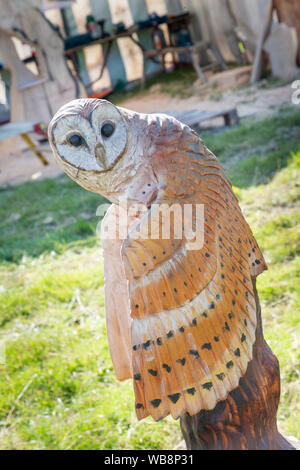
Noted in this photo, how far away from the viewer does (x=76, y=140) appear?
1082mm

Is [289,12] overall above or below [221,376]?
above

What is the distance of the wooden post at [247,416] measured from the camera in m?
1.28

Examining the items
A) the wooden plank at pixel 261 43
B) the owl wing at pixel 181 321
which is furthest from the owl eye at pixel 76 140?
the wooden plank at pixel 261 43

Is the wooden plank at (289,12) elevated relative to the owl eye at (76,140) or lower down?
elevated

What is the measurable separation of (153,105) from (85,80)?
12.7ft

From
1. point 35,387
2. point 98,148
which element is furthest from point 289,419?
point 98,148

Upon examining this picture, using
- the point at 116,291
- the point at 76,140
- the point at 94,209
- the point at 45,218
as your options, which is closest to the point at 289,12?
the point at 94,209

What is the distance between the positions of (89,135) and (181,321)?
48 cm

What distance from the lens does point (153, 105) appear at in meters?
8.68

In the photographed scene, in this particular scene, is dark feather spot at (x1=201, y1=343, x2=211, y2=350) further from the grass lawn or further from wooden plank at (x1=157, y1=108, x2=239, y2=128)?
wooden plank at (x1=157, y1=108, x2=239, y2=128)

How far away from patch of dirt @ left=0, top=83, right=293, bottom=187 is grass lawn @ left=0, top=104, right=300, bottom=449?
139 centimetres

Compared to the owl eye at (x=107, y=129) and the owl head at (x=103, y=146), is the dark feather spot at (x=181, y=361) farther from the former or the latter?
the owl eye at (x=107, y=129)

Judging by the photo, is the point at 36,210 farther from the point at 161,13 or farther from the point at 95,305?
the point at 161,13

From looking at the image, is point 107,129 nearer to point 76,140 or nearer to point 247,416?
point 76,140
